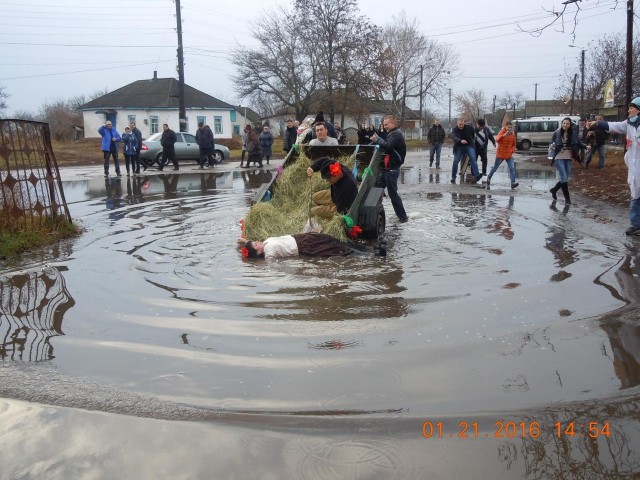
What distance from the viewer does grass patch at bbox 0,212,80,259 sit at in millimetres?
7711

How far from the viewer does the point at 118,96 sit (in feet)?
202

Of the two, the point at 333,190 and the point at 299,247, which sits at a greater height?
the point at 333,190

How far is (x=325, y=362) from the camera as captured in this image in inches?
162

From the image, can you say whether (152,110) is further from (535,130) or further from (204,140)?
(535,130)

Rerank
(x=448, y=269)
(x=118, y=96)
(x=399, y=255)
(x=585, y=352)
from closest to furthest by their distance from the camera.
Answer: (x=585, y=352), (x=448, y=269), (x=399, y=255), (x=118, y=96)

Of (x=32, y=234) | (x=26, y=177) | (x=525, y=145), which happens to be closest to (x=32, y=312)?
(x=32, y=234)

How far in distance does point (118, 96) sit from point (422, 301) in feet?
205

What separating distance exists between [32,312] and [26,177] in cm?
377

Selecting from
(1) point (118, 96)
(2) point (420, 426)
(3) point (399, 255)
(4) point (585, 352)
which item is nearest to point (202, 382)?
(2) point (420, 426)

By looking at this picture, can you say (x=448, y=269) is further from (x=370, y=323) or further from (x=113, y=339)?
(x=113, y=339)

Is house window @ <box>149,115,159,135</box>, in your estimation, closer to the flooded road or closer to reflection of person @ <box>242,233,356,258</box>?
the flooded road

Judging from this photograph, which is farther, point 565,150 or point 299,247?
point 565,150

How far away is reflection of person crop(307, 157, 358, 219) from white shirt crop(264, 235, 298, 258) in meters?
0.97
